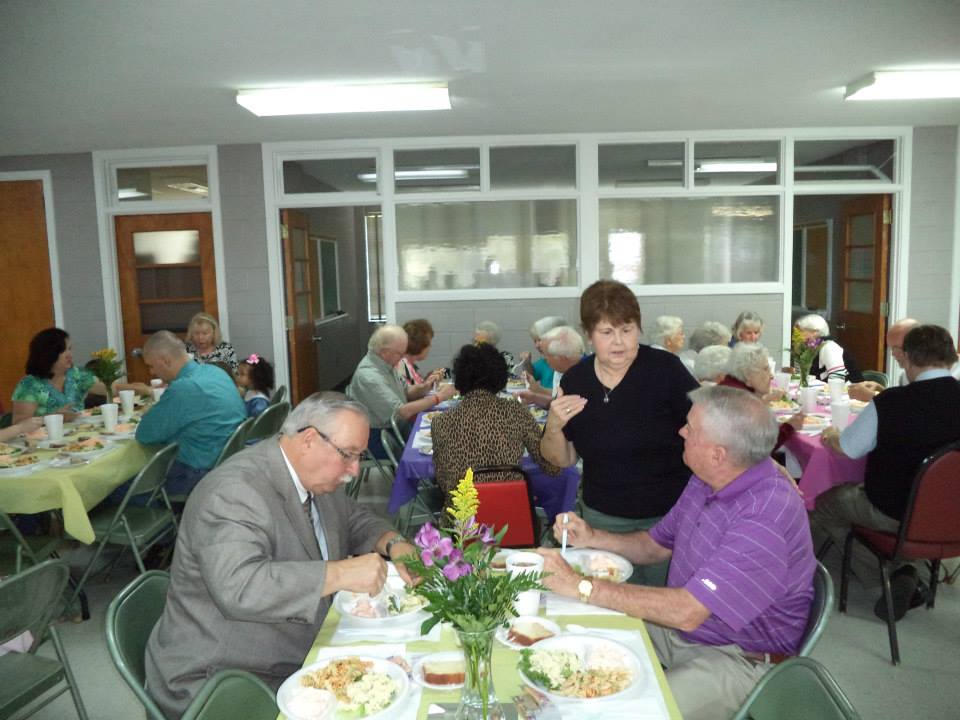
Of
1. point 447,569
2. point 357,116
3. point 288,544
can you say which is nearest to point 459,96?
point 357,116

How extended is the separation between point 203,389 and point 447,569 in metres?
3.24

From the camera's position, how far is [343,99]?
17.1 feet

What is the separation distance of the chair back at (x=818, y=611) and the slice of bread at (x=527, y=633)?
0.64 m

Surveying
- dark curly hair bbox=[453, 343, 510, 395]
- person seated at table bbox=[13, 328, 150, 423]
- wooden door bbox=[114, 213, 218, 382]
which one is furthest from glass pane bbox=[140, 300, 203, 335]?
dark curly hair bbox=[453, 343, 510, 395]

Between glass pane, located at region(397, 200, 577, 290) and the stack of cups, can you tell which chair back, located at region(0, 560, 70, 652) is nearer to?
the stack of cups

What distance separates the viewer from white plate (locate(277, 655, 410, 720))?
4.76 feet

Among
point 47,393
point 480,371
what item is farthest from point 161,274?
point 480,371

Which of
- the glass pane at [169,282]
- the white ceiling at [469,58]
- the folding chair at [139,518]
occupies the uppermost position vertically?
the white ceiling at [469,58]

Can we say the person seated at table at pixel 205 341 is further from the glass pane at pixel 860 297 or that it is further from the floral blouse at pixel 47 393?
the glass pane at pixel 860 297

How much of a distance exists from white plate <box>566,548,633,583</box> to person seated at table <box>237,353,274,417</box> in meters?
3.28

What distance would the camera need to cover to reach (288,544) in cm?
193

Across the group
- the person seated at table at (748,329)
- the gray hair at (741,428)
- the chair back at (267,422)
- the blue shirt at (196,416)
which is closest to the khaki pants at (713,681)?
the gray hair at (741,428)

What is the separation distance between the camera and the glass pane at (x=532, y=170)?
23.4ft

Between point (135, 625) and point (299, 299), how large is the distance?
19.7 feet
